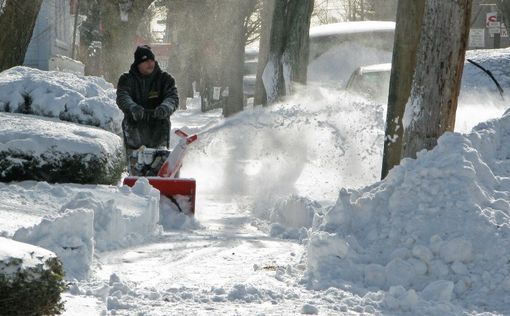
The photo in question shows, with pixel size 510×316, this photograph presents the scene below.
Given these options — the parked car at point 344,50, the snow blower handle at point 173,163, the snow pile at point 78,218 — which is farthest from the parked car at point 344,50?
the snow pile at point 78,218

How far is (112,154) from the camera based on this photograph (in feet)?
38.1

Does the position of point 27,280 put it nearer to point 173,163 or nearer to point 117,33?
point 173,163

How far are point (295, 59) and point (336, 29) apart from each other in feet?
22.4

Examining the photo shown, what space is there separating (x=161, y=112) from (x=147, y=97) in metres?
0.59

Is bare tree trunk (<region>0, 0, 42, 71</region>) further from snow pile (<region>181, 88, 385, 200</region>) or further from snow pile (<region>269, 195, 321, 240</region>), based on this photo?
snow pile (<region>269, 195, 321, 240</region>)

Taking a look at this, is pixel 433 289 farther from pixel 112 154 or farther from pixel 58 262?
pixel 112 154

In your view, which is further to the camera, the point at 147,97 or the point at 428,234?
the point at 147,97

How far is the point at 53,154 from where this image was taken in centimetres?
1091

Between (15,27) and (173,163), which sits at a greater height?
(15,27)

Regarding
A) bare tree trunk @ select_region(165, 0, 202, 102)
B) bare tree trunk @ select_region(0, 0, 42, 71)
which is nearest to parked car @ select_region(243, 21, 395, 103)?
bare tree trunk @ select_region(0, 0, 42, 71)

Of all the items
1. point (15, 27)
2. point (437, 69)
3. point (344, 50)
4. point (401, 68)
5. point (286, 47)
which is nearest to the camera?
point (437, 69)

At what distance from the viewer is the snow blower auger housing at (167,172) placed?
34.5 ft

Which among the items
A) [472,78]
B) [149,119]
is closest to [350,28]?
[472,78]

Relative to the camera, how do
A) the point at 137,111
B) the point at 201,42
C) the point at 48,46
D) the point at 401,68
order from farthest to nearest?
the point at 201,42 → the point at 48,46 → the point at 137,111 → the point at 401,68
